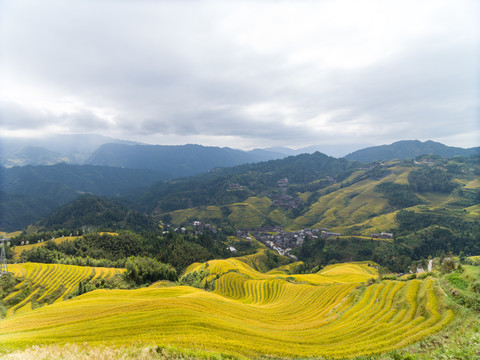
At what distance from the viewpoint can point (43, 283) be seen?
164 feet

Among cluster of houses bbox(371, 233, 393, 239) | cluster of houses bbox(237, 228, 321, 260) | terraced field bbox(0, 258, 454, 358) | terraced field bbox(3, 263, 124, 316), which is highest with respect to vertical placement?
terraced field bbox(0, 258, 454, 358)

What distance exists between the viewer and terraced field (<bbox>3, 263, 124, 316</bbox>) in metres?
42.0

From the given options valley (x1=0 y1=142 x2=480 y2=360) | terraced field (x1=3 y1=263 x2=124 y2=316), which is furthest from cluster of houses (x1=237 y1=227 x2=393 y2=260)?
terraced field (x1=3 y1=263 x2=124 y2=316)

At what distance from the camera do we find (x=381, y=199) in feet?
510

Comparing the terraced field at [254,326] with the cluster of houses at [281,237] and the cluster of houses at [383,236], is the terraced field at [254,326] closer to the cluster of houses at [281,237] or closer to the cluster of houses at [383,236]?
the cluster of houses at [383,236]

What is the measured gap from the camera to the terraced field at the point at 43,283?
42.0 m

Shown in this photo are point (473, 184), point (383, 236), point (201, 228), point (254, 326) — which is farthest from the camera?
point (201, 228)

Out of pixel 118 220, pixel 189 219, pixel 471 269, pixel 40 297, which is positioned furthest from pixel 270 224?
pixel 471 269

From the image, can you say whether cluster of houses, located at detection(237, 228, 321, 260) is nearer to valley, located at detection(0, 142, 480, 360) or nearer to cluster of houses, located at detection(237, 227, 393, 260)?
cluster of houses, located at detection(237, 227, 393, 260)

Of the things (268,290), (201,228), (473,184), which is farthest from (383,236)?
(201,228)

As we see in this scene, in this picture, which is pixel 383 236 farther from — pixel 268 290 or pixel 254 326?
pixel 254 326

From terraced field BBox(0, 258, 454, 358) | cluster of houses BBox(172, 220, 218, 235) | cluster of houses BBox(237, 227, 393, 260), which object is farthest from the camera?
cluster of houses BBox(172, 220, 218, 235)

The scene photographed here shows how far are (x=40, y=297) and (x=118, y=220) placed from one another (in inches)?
5313

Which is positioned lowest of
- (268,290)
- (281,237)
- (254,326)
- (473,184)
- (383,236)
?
(281,237)
